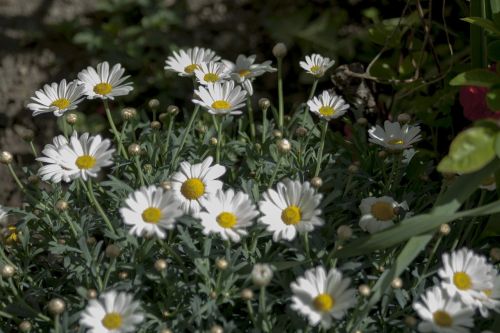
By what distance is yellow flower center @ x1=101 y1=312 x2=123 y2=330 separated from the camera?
110 centimetres

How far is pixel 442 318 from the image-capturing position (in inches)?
44.1

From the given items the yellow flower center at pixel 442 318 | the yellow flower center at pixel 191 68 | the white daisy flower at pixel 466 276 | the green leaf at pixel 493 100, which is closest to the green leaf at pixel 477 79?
the green leaf at pixel 493 100

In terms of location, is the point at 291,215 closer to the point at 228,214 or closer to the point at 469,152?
the point at 228,214

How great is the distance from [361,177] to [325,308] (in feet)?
1.55

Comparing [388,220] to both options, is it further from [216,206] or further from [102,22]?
[102,22]

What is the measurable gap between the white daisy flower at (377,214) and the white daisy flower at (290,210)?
128 mm

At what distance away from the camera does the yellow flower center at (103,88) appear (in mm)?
1490

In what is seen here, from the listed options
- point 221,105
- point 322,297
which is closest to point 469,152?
point 322,297

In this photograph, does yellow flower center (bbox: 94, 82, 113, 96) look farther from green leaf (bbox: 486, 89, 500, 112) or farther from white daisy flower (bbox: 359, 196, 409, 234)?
green leaf (bbox: 486, 89, 500, 112)

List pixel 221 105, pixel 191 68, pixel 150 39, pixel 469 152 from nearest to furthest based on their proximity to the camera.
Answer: pixel 469 152 < pixel 221 105 < pixel 191 68 < pixel 150 39

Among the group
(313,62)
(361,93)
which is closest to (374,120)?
(361,93)

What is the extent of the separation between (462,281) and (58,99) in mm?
866

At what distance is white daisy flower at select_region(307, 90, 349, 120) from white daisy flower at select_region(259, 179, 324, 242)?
10.3 inches

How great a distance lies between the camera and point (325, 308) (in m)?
1.11
